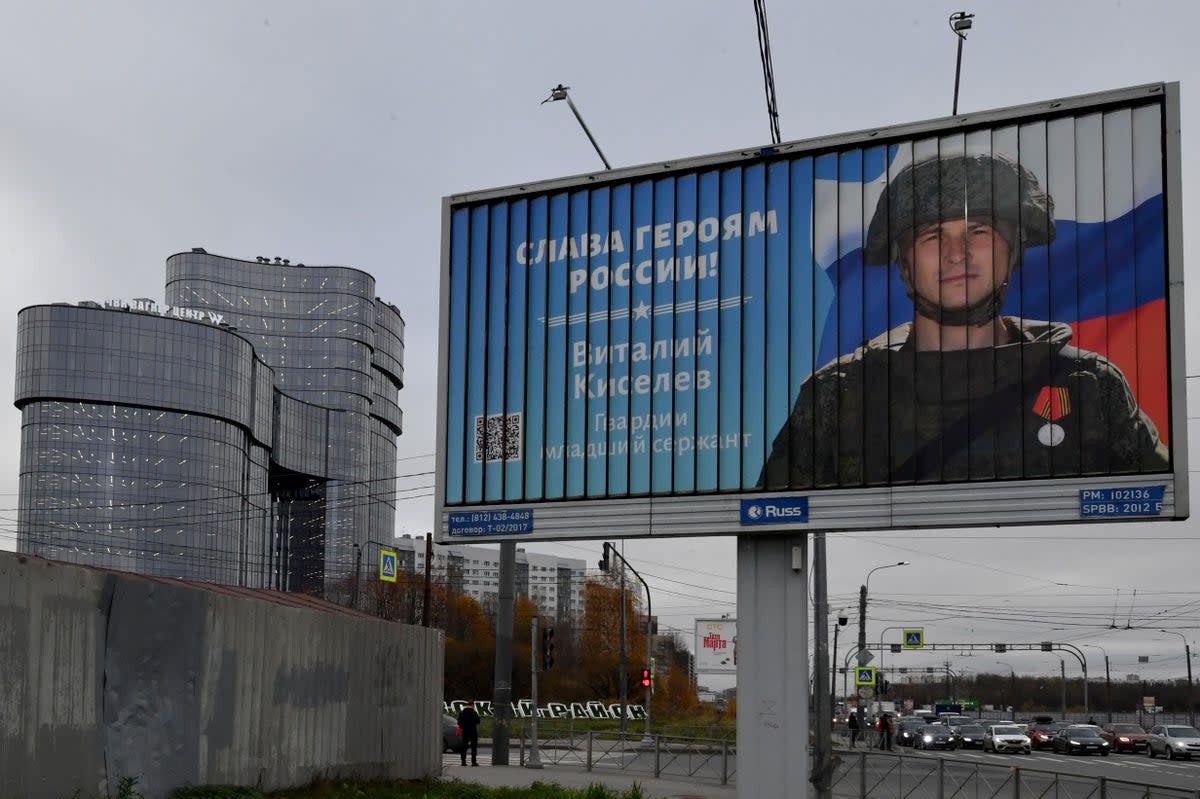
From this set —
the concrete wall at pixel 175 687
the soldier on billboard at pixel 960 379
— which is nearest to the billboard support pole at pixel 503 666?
the concrete wall at pixel 175 687

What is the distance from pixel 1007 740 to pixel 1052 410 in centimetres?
4600

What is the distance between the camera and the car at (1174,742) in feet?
182

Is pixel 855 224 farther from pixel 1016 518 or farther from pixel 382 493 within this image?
pixel 382 493

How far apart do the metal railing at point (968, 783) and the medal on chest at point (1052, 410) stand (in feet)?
20.9

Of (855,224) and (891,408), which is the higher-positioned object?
(855,224)

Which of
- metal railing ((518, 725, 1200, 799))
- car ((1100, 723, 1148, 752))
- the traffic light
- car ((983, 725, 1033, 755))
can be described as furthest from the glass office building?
metal railing ((518, 725, 1200, 799))

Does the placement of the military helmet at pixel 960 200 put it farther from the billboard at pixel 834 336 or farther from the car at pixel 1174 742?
the car at pixel 1174 742

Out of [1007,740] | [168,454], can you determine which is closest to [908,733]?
[1007,740]

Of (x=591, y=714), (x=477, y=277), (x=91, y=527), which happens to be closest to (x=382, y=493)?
(x=91, y=527)

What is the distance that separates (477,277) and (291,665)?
664cm

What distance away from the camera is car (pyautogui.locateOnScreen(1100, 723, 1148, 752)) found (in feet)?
205

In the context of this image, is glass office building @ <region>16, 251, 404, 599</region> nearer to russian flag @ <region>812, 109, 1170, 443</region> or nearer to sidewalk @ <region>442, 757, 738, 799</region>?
sidewalk @ <region>442, 757, 738, 799</region>

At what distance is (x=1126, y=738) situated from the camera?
206ft

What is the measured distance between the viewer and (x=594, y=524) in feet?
67.0
